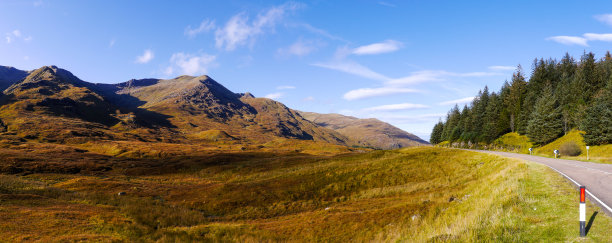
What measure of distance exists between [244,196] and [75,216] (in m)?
17.0

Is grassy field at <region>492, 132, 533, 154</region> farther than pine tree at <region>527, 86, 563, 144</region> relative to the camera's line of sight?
Yes

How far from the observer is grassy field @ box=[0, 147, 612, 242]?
448 inches

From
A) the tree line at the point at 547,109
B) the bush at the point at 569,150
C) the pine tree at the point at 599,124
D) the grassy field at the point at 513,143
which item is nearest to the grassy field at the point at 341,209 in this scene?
the bush at the point at 569,150

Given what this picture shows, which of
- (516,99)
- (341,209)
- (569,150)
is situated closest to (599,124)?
(569,150)

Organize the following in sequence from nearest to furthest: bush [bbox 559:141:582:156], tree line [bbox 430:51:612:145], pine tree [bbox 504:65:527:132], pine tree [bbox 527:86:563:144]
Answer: bush [bbox 559:141:582:156], tree line [bbox 430:51:612:145], pine tree [bbox 527:86:563:144], pine tree [bbox 504:65:527:132]

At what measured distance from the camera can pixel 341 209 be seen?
79.9ft

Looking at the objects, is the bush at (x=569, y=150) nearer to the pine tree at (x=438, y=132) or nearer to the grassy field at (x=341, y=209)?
the grassy field at (x=341, y=209)

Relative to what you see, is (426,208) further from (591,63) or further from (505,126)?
(591,63)

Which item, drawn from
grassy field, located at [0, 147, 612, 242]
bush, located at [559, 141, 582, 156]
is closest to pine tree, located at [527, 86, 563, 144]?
bush, located at [559, 141, 582, 156]

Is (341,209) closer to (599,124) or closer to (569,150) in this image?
(569,150)

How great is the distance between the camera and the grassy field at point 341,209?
11.4 metres

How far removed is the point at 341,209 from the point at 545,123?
256 feet

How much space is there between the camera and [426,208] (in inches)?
790

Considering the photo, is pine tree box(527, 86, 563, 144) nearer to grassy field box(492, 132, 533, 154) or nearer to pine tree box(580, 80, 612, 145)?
grassy field box(492, 132, 533, 154)
